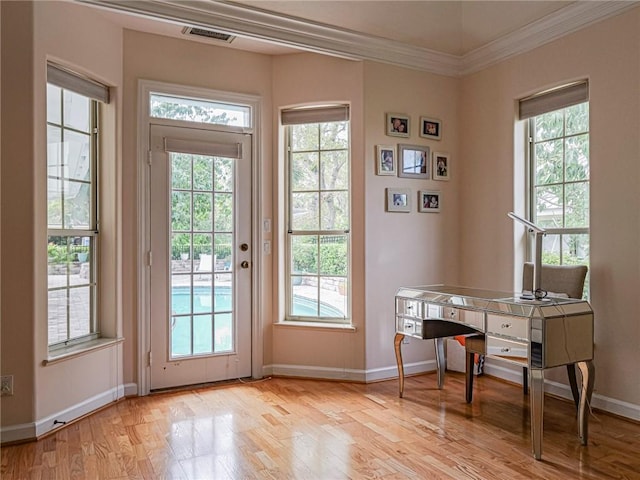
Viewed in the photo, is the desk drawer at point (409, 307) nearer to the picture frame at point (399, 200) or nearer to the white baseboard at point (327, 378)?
the white baseboard at point (327, 378)

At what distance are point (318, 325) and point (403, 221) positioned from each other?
1137 mm

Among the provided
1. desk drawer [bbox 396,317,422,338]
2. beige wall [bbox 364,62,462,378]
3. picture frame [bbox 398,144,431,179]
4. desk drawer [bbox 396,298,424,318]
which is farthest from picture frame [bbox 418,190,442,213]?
desk drawer [bbox 396,317,422,338]

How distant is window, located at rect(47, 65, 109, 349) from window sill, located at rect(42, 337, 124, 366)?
7 centimetres

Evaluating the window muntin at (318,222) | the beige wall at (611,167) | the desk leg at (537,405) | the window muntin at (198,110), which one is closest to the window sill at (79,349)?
the window muntin at (318,222)

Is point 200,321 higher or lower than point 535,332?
lower

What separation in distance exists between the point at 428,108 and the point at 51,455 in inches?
147

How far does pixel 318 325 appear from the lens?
13.6ft

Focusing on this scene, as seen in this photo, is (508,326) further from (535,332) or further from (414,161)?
(414,161)

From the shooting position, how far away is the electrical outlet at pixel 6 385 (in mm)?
2826

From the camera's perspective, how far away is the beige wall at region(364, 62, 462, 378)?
4.05 m

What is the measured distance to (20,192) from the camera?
2.86 metres

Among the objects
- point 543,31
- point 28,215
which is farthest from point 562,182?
point 28,215

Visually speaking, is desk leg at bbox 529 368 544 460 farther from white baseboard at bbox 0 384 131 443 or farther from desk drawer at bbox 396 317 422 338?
white baseboard at bbox 0 384 131 443

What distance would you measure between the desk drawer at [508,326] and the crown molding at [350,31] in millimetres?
2143
